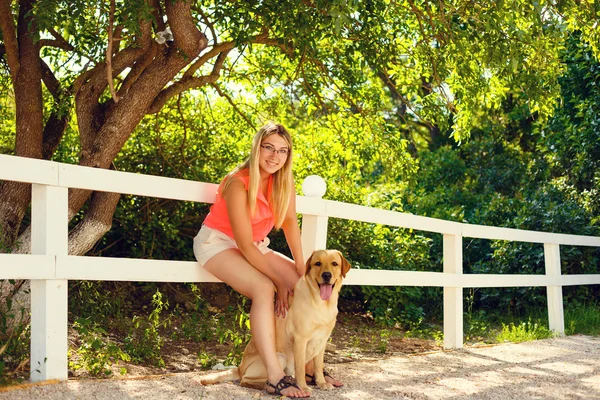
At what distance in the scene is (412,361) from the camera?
234 inches

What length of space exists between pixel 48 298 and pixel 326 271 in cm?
157

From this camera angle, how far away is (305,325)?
4.36 m

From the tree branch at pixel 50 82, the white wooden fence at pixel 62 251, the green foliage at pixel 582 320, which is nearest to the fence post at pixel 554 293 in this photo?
the green foliage at pixel 582 320

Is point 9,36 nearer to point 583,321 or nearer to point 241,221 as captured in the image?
point 241,221

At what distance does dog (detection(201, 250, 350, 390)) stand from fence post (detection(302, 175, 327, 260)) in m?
0.94

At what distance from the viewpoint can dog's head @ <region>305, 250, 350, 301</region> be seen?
4352 millimetres

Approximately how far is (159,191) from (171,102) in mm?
4037

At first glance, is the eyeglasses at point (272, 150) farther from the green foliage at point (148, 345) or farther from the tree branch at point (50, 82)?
the tree branch at point (50, 82)

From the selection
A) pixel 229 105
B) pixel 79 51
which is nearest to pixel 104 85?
pixel 79 51

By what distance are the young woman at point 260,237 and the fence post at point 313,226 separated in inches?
24.6

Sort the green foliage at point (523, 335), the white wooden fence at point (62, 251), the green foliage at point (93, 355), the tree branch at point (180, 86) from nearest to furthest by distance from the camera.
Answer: the white wooden fence at point (62, 251) < the green foliage at point (93, 355) < the tree branch at point (180, 86) < the green foliage at point (523, 335)

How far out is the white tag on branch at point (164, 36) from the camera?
20.7 feet

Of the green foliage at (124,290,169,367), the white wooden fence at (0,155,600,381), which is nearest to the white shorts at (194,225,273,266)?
the white wooden fence at (0,155,600,381)

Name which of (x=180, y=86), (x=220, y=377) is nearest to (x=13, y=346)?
(x=220, y=377)
